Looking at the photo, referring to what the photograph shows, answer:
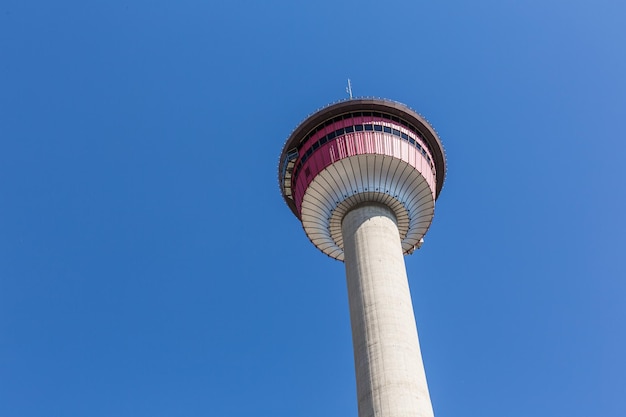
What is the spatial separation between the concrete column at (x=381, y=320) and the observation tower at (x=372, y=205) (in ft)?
0.22

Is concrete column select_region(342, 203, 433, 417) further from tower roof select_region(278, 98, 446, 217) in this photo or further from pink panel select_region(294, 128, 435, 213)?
tower roof select_region(278, 98, 446, 217)

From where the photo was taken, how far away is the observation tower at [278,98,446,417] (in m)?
38.5

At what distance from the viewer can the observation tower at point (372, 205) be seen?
126 feet

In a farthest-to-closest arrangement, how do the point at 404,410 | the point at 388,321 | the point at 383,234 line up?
1. the point at 383,234
2. the point at 388,321
3. the point at 404,410

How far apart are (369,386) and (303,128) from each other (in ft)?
74.2

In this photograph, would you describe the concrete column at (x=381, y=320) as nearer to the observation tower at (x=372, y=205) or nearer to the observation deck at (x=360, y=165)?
the observation tower at (x=372, y=205)

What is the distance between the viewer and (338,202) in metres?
47.3

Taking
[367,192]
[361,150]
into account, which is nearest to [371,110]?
[361,150]

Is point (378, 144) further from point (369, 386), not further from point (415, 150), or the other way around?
point (369, 386)

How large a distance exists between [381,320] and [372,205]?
33.6 ft

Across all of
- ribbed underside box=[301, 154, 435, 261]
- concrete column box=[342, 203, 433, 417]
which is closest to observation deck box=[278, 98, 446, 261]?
ribbed underside box=[301, 154, 435, 261]

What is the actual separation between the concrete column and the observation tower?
7 centimetres

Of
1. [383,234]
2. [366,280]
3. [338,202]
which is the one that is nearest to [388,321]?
[366,280]

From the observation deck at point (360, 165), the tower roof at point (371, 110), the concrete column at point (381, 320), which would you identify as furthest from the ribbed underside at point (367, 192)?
the tower roof at point (371, 110)
